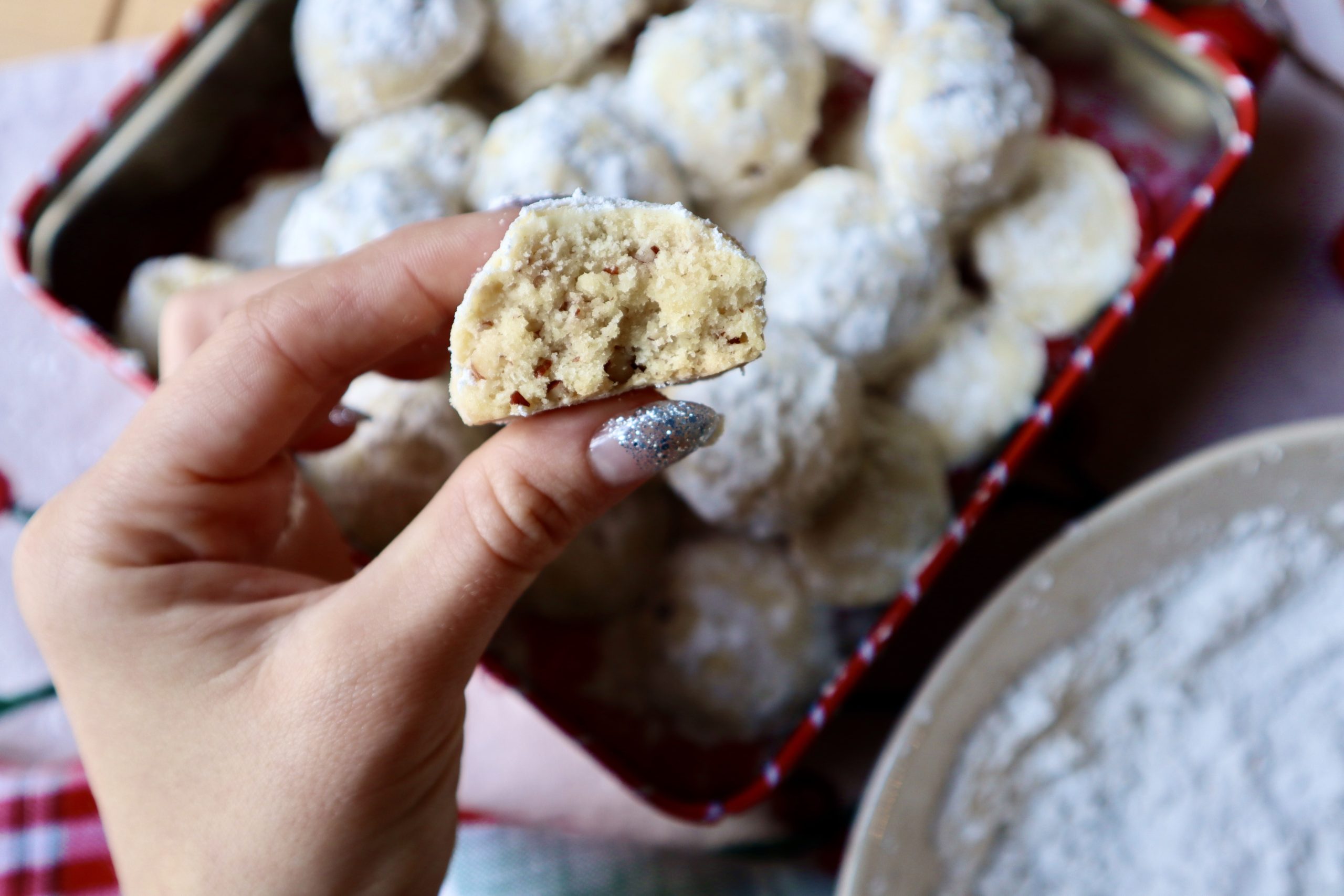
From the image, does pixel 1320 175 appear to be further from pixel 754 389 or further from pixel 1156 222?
pixel 754 389

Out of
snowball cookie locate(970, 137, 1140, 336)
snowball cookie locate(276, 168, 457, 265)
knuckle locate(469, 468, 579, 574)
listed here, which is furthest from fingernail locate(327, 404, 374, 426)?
snowball cookie locate(970, 137, 1140, 336)

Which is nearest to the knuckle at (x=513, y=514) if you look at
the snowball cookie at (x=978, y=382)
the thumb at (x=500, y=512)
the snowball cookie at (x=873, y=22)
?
the thumb at (x=500, y=512)

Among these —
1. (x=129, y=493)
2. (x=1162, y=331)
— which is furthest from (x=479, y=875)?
(x=1162, y=331)

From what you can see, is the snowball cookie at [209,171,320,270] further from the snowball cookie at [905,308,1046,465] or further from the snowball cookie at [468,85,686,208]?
the snowball cookie at [905,308,1046,465]

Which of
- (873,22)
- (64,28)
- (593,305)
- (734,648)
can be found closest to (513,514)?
(593,305)

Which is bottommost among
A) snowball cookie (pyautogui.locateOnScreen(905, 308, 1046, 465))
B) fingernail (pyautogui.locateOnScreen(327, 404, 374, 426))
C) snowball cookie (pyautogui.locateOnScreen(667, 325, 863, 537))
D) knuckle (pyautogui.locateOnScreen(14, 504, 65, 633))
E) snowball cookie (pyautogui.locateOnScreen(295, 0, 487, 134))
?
snowball cookie (pyautogui.locateOnScreen(905, 308, 1046, 465))

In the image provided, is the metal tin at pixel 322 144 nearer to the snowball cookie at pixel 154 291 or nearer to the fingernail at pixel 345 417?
the snowball cookie at pixel 154 291
